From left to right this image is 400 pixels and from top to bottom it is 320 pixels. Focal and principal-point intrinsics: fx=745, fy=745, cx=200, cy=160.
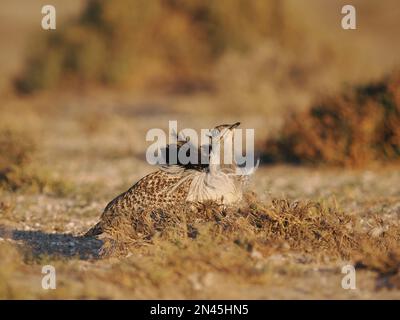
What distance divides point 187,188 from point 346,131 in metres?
4.70

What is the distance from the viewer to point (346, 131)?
9727 millimetres

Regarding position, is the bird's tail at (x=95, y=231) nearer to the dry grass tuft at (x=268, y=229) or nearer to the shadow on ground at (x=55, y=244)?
the shadow on ground at (x=55, y=244)

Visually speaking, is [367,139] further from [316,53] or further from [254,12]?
[254,12]

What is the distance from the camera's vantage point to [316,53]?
1645 cm

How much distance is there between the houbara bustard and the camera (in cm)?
547

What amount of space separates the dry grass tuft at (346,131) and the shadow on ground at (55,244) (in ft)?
15.0

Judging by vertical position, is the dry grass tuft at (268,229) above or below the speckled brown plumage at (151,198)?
below

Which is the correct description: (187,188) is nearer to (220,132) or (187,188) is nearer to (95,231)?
(220,132)

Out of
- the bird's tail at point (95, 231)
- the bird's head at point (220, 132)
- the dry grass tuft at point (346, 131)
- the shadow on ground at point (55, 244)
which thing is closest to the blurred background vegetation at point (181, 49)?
the dry grass tuft at point (346, 131)

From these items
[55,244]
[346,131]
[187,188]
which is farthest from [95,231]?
[346,131]

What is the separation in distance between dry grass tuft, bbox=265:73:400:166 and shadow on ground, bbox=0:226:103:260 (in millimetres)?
4565

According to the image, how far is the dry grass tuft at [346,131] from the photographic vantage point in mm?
9641

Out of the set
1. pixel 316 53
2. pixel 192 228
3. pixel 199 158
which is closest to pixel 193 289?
pixel 192 228

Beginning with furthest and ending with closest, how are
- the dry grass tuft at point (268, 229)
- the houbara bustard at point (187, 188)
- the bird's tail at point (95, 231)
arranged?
the bird's tail at point (95, 231)
the houbara bustard at point (187, 188)
the dry grass tuft at point (268, 229)
